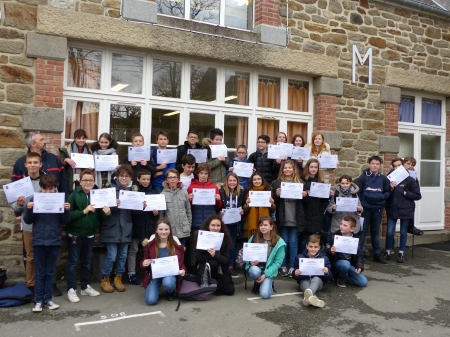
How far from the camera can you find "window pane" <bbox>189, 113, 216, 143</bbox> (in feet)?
24.3

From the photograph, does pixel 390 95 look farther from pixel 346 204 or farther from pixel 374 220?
pixel 346 204

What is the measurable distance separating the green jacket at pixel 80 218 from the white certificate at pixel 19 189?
462mm

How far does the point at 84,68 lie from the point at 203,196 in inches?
109

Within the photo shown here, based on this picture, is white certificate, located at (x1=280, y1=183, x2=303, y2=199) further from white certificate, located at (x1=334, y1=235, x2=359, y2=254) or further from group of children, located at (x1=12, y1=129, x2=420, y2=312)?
white certificate, located at (x1=334, y1=235, x2=359, y2=254)

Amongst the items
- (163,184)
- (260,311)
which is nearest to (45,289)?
(163,184)

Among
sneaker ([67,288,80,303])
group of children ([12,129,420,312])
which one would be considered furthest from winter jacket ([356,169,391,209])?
sneaker ([67,288,80,303])

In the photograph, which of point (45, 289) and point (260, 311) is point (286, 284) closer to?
point (260, 311)

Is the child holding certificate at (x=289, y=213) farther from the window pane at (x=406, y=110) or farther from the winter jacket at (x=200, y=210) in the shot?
the window pane at (x=406, y=110)

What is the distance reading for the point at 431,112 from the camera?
32.3 ft

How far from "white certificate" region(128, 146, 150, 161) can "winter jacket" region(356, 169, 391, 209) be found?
3.75 meters

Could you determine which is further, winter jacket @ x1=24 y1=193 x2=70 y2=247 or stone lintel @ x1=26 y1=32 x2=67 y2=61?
stone lintel @ x1=26 y1=32 x2=67 y2=61

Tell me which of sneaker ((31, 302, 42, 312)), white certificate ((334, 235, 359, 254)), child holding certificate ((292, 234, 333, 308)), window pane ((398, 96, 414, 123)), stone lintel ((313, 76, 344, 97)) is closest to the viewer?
sneaker ((31, 302, 42, 312))

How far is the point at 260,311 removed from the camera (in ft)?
16.3

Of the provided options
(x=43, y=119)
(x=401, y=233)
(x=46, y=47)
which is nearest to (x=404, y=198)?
(x=401, y=233)
